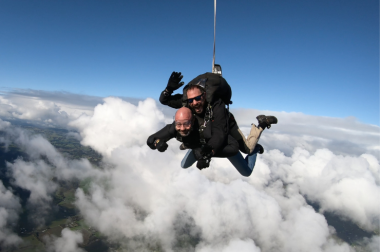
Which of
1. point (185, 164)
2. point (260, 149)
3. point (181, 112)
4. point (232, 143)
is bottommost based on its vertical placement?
point (185, 164)

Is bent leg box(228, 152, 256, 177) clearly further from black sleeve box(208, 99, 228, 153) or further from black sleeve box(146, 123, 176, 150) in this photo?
black sleeve box(146, 123, 176, 150)

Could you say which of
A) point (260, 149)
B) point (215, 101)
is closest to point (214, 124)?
point (215, 101)

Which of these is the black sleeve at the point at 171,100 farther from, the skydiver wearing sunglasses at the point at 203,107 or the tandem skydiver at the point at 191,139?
the tandem skydiver at the point at 191,139

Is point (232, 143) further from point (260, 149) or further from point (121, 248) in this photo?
point (121, 248)

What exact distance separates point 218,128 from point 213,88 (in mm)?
848

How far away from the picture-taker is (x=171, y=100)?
418 centimetres

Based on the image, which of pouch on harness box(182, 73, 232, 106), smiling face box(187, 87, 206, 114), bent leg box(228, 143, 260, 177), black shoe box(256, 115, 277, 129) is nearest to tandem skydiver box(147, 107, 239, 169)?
smiling face box(187, 87, 206, 114)

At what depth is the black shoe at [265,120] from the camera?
4461 millimetres

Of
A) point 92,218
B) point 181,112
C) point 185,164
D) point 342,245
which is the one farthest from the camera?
point 342,245

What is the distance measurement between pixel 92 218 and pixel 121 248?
36.7 meters

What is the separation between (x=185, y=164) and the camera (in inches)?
233

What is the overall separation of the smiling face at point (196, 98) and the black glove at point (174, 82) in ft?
1.60

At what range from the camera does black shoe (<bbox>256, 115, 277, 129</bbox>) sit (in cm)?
446

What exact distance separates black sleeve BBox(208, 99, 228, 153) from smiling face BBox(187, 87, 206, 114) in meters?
0.27
